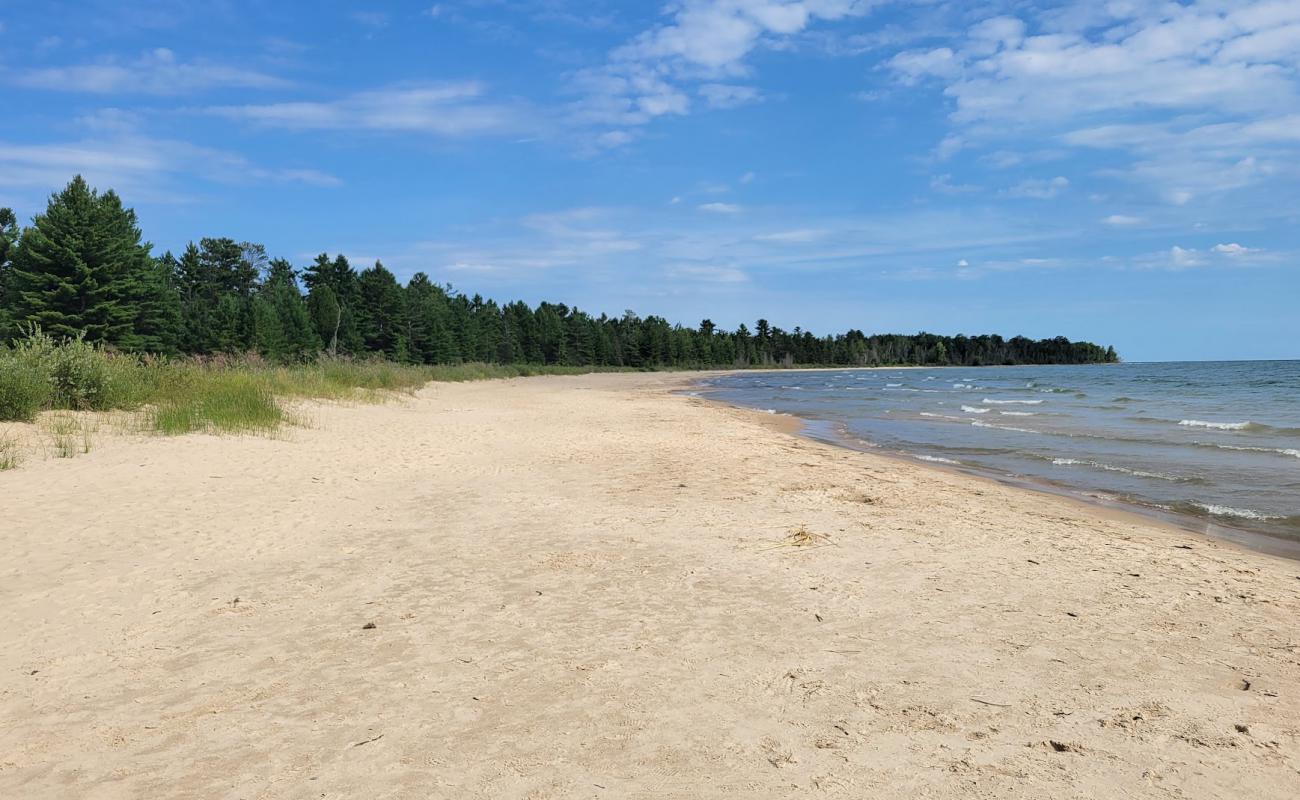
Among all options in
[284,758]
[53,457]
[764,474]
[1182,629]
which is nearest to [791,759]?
[284,758]

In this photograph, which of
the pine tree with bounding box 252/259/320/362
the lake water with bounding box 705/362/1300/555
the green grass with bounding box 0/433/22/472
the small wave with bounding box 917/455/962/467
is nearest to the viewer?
the green grass with bounding box 0/433/22/472

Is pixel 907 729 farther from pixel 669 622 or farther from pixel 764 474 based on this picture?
pixel 764 474

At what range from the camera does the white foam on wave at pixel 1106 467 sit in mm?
12406

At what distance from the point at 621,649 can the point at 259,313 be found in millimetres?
Answer: 61983

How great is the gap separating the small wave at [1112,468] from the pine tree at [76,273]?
158ft

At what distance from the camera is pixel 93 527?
6992mm

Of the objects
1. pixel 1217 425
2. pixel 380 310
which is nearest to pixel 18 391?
pixel 1217 425

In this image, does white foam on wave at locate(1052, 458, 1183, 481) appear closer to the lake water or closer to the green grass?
the lake water

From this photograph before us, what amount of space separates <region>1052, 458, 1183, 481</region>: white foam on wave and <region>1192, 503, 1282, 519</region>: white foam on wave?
8.20 feet

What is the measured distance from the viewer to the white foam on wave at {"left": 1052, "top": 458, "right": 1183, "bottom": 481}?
12.4 m

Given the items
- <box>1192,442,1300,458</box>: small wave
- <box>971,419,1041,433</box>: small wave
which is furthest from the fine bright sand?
<box>971,419,1041,433</box>: small wave

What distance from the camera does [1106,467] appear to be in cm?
1341

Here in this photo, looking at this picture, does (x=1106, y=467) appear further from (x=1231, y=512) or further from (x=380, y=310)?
(x=380, y=310)

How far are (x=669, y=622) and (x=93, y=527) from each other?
5.95 m
